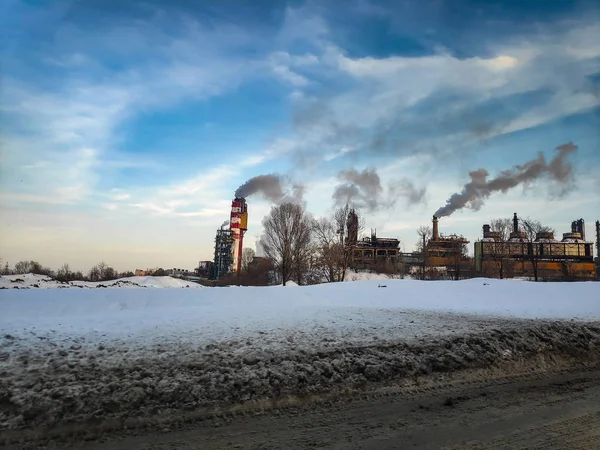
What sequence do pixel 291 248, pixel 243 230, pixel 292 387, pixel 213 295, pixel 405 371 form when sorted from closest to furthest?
1. pixel 292 387
2. pixel 405 371
3. pixel 213 295
4. pixel 291 248
5. pixel 243 230

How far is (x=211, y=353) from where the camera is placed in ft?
19.3

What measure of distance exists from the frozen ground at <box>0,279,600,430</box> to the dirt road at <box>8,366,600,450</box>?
526mm

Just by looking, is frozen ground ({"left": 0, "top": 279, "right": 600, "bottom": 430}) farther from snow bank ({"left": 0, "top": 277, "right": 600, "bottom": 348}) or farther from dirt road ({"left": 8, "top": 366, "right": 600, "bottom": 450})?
dirt road ({"left": 8, "top": 366, "right": 600, "bottom": 450})

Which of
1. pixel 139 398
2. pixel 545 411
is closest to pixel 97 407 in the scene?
pixel 139 398

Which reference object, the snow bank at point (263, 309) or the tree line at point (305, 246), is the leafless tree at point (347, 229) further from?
the snow bank at point (263, 309)

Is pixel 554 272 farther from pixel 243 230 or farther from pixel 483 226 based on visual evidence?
pixel 243 230

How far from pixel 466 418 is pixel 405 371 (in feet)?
4.66

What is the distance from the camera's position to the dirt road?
3.57 m

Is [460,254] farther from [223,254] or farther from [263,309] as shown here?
[263,309]

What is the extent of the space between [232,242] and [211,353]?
68857 mm

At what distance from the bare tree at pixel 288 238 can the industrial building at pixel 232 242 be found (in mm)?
24948

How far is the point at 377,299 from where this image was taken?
56.0 feet

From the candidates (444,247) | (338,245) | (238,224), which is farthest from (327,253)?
(444,247)

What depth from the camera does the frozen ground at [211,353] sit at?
4320 millimetres
